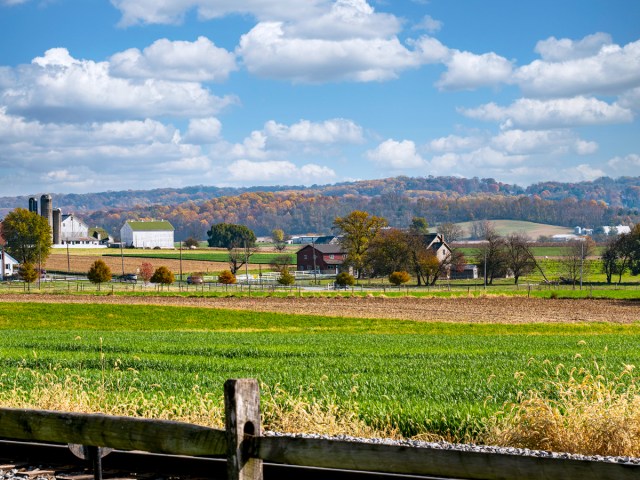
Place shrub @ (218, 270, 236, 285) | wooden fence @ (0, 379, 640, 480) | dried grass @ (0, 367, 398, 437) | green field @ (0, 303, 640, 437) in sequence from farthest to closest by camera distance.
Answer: shrub @ (218, 270, 236, 285) → green field @ (0, 303, 640, 437) → dried grass @ (0, 367, 398, 437) → wooden fence @ (0, 379, 640, 480)

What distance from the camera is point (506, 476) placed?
549cm

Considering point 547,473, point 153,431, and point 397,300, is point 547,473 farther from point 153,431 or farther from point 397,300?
point 397,300

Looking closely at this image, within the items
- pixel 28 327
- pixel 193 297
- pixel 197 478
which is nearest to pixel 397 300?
pixel 193 297

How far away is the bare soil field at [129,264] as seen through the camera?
137 meters

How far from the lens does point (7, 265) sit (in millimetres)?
120625

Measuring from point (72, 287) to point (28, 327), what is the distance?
148ft

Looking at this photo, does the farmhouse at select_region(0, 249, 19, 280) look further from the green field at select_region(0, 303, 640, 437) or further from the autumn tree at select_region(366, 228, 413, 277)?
the green field at select_region(0, 303, 640, 437)

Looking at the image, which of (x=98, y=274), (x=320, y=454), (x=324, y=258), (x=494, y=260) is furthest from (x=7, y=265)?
(x=320, y=454)


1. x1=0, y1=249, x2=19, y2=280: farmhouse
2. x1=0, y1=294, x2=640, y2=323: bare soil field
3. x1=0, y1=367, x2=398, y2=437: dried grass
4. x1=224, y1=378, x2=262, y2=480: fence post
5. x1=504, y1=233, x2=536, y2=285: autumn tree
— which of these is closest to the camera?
x1=224, y1=378, x2=262, y2=480: fence post

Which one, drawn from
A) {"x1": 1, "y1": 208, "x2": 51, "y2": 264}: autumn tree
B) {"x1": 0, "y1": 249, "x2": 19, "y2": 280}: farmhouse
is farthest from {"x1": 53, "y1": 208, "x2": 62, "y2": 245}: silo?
{"x1": 1, "y1": 208, "x2": 51, "y2": 264}: autumn tree

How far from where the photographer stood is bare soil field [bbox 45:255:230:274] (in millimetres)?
136750

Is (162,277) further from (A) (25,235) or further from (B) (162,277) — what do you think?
(A) (25,235)

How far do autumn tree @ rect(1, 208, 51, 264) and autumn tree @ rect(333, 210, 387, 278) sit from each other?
45.4 meters

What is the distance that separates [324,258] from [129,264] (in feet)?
128
